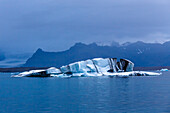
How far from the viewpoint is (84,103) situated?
23203 mm

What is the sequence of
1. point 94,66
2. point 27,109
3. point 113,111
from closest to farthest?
point 113,111 < point 27,109 < point 94,66

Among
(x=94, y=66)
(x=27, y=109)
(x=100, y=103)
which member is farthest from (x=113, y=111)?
(x=94, y=66)

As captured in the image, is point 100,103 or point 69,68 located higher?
point 69,68

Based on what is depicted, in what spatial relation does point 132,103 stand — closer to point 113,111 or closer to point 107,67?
point 113,111

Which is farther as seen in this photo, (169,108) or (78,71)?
(78,71)

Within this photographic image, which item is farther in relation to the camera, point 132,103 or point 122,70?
point 122,70

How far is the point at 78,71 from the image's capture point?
66.4 m

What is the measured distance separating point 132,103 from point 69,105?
4997 millimetres

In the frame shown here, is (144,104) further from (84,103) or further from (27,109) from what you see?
Result: (27,109)

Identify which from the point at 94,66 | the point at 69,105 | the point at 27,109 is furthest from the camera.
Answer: the point at 94,66

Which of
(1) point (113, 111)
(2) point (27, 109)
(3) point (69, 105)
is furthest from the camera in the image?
(3) point (69, 105)

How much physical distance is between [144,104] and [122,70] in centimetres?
4571

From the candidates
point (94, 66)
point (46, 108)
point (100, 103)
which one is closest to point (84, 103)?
point (100, 103)

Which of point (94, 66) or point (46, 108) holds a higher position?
point (94, 66)
